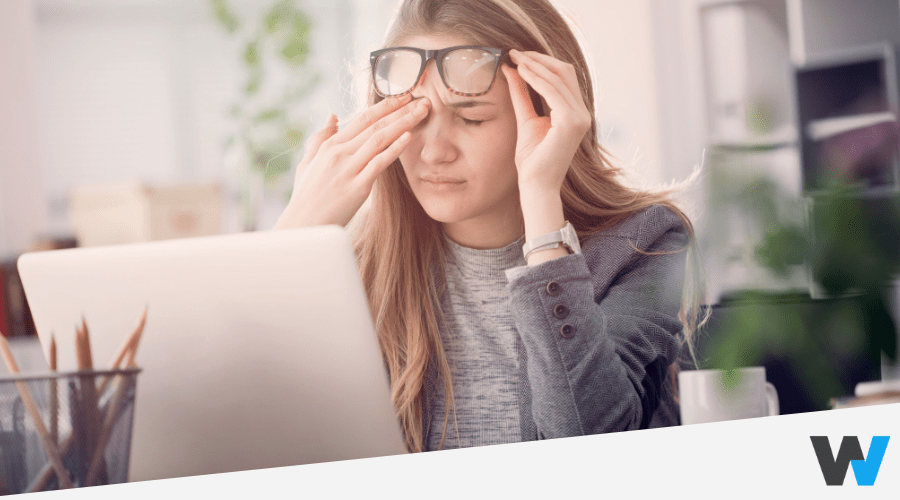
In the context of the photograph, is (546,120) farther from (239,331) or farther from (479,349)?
(239,331)

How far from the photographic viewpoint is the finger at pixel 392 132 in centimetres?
122

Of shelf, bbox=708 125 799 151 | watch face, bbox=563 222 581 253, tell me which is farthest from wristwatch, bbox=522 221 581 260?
shelf, bbox=708 125 799 151

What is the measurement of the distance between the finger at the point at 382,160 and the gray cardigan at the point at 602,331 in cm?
28

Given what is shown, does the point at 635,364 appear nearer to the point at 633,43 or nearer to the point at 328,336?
the point at 328,336

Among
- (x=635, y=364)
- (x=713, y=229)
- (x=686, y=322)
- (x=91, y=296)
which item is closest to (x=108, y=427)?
(x=91, y=296)

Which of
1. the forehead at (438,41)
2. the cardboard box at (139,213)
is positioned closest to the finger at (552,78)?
the forehead at (438,41)

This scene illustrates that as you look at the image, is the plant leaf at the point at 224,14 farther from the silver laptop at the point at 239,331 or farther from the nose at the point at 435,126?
the silver laptop at the point at 239,331

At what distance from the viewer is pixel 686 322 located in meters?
1.39

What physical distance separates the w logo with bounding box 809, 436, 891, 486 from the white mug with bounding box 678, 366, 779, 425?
10cm

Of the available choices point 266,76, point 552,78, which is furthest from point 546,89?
point 266,76

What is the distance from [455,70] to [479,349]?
526 millimetres

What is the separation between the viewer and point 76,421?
619mm

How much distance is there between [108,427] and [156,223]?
2.69ft

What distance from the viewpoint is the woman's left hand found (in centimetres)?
117
